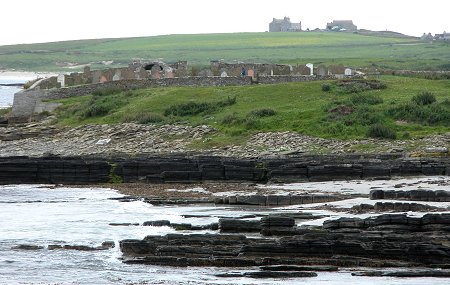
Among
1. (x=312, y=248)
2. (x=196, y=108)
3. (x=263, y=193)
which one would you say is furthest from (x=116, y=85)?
(x=312, y=248)

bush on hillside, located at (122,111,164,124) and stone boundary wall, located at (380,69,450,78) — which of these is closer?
bush on hillside, located at (122,111,164,124)

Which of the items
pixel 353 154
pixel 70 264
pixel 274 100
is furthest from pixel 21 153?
pixel 70 264

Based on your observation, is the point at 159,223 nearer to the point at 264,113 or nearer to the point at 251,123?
the point at 251,123

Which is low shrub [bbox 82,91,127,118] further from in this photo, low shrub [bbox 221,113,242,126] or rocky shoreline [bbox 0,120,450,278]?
low shrub [bbox 221,113,242,126]

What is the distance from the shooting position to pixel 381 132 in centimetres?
5616

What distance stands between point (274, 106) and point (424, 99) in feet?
28.9

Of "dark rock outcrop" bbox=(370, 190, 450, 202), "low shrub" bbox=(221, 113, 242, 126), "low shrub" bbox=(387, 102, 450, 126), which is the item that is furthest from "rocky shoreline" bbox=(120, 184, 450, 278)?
"low shrub" bbox=(221, 113, 242, 126)

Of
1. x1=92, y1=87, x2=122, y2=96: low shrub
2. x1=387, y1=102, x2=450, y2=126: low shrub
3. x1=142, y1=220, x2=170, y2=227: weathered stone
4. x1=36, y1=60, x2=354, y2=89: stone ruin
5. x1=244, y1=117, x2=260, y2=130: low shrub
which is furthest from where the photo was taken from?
x1=36, y1=60, x2=354, y2=89: stone ruin

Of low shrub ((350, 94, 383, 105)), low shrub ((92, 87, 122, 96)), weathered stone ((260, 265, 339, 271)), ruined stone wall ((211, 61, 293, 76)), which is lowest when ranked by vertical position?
low shrub ((92, 87, 122, 96))

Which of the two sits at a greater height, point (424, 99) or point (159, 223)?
point (424, 99)

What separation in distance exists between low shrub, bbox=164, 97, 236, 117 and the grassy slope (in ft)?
1.53

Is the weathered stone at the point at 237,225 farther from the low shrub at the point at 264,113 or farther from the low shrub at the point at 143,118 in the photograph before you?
the low shrub at the point at 143,118

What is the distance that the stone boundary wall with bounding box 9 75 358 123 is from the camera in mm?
76750

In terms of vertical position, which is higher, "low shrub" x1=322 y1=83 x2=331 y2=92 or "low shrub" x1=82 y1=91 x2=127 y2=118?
"low shrub" x1=322 y1=83 x2=331 y2=92
